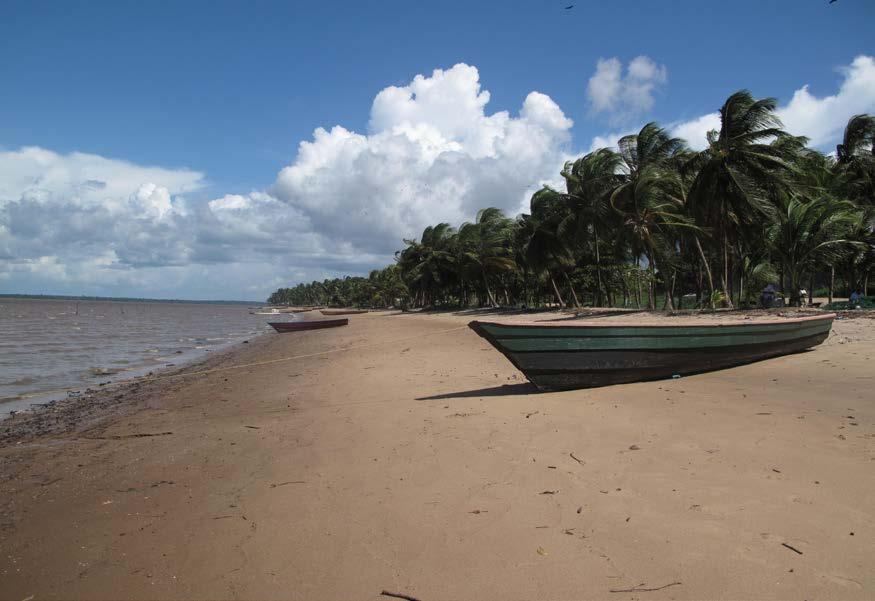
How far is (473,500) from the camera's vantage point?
3611 mm

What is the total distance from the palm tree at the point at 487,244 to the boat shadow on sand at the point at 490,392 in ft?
113

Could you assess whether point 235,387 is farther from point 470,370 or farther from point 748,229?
point 748,229

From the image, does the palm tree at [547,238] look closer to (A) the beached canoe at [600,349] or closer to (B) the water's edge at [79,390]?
(B) the water's edge at [79,390]

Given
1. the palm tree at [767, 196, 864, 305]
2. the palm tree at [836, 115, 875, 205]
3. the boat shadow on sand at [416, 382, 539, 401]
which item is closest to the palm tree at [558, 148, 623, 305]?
the palm tree at [767, 196, 864, 305]

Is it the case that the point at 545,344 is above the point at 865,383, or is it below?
above

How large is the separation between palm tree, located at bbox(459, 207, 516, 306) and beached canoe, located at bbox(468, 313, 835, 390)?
113ft

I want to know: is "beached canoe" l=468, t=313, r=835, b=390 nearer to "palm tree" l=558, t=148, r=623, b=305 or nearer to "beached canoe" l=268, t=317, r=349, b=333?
"palm tree" l=558, t=148, r=623, b=305

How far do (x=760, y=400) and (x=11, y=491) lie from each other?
778 centimetres

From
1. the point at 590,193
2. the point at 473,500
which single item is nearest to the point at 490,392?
the point at 473,500

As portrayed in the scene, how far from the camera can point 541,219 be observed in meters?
35.5

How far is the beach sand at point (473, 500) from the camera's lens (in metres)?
2.70

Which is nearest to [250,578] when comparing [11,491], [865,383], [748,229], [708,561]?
[708,561]

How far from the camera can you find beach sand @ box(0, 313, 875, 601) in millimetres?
2701

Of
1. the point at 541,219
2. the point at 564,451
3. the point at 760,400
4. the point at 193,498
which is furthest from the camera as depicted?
the point at 541,219
